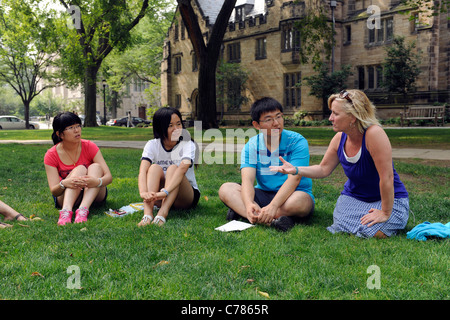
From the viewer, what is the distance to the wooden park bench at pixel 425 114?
2198 centimetres

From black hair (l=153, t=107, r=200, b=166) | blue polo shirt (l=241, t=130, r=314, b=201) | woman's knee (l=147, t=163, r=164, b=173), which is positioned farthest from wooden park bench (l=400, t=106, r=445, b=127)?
woman's knee (l=147, t=163, r=164, b=173)

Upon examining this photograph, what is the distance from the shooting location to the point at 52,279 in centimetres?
298

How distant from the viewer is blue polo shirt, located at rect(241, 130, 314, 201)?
4.55 meters

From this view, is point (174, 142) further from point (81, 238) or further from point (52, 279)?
point (52, 279)

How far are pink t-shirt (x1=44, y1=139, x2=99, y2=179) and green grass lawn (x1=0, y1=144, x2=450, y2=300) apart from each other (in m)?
0.52

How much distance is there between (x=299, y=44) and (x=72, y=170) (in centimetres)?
2878

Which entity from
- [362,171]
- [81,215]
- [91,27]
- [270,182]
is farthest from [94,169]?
[91,27]

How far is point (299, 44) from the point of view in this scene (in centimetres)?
3167

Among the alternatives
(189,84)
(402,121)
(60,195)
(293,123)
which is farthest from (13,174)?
(189,84)

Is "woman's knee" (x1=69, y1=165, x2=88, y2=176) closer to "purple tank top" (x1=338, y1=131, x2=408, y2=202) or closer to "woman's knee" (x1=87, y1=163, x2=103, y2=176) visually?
"woman's knee" (x1=87, y1=163, x2=103, y2=176)

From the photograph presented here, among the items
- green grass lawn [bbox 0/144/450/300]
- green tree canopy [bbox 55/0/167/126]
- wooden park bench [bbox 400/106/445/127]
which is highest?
green tree canopy [bbox 55/0/167/126]

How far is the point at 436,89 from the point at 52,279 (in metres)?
27.4

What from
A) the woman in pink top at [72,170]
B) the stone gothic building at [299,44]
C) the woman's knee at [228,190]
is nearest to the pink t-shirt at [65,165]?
the woman in pink top at [72,170]

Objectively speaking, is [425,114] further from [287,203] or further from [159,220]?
[159,220]
